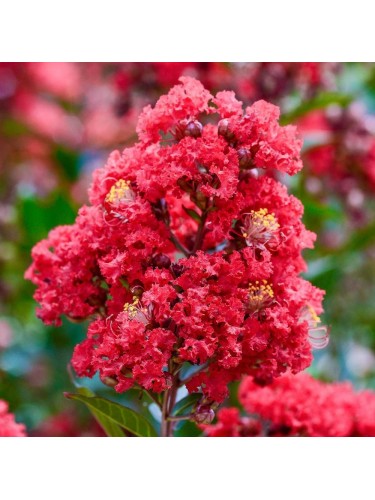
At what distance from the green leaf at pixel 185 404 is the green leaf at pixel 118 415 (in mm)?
51

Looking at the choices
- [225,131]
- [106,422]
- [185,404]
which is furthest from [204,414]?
[225,131]

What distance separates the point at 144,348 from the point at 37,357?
1.23 metres

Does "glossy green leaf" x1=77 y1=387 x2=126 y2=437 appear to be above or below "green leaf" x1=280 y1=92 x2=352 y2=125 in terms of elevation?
below

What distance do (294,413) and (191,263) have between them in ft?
1.39

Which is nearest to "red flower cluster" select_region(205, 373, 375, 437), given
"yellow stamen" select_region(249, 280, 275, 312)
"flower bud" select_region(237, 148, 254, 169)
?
"yellow stamen" select_region(249, 280, 275, 312)

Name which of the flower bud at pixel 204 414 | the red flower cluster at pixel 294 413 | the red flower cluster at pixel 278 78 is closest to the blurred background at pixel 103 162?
the red flower cluster at pixel 278 78

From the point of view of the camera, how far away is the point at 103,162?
213cm

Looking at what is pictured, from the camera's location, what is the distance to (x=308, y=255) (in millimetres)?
2002

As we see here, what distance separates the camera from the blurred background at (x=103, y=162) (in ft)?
6.15

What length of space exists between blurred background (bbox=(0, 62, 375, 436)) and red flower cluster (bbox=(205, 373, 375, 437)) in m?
0.34

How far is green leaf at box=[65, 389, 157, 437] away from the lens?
3.78 feet

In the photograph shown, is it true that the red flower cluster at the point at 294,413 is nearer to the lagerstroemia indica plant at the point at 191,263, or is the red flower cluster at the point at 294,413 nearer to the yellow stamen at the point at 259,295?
the lagerstroemia indica plant at the point at 191,263

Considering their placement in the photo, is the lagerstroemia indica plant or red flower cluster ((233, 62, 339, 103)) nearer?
the lagerstroemia indica plant

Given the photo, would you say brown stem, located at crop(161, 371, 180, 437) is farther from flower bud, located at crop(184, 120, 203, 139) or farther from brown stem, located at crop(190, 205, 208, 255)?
flower bud, located at crop(184, 120, 203, 139)
